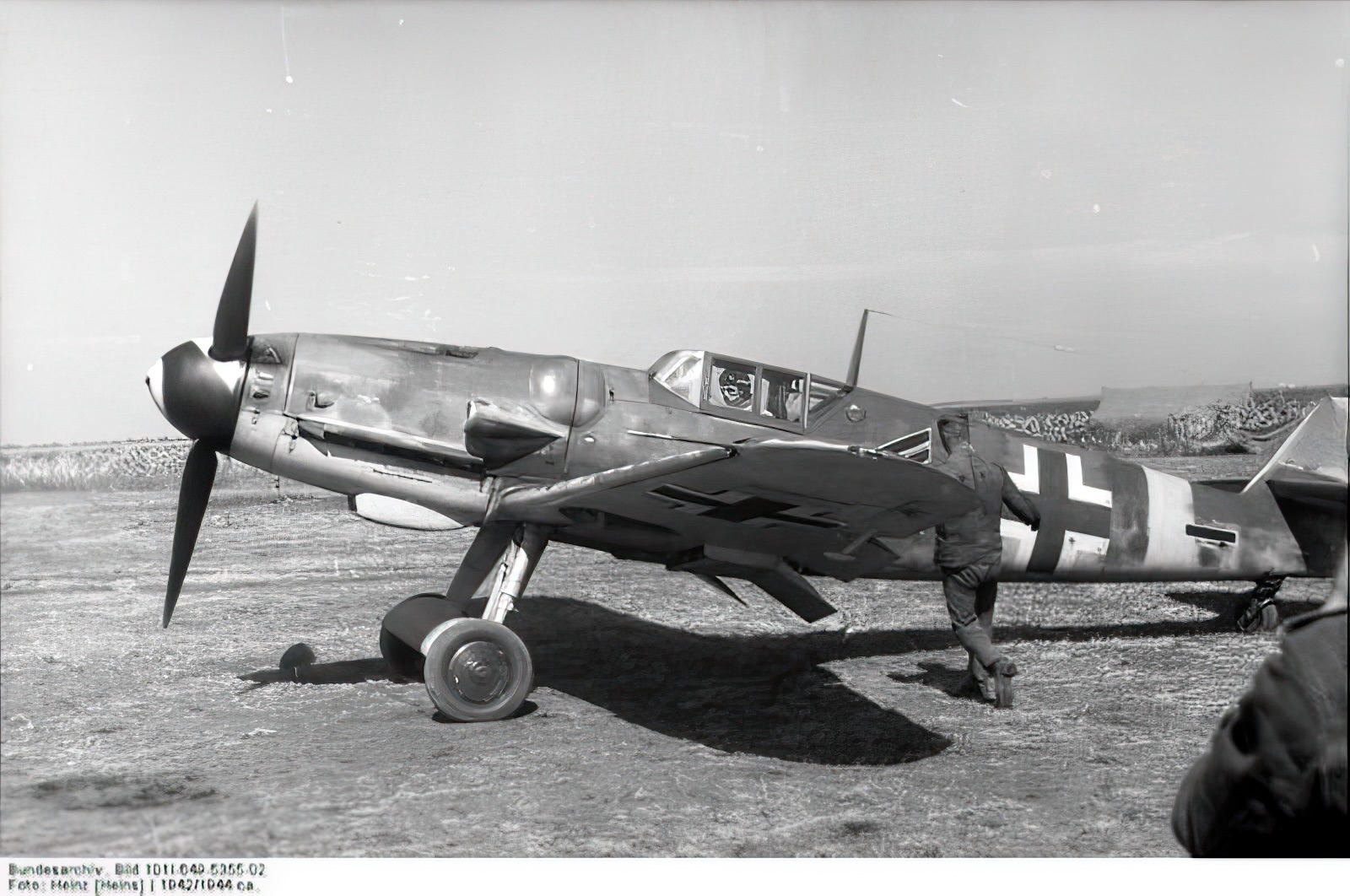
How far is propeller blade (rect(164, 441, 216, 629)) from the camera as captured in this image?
5852 mm

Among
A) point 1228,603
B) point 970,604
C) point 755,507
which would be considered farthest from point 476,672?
point 1228,603

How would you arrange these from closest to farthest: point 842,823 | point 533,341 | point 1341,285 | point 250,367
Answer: point 842,823 < point 250,367 < point 1341,285 < point 533,341

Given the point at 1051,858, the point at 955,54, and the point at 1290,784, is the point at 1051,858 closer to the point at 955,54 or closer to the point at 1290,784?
the point at 1290,784

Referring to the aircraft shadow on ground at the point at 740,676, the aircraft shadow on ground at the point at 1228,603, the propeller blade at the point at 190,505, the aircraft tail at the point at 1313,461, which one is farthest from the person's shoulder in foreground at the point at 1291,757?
the aircraft shadow on ground at the point at 1228,603

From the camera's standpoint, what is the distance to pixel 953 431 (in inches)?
231

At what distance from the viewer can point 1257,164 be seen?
6348 mm

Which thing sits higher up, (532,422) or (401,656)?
(532,422)

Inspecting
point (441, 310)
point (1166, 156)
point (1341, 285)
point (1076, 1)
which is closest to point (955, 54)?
point (1076, 1)

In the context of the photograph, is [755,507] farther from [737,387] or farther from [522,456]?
[522,456]

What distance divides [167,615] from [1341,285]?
23.5 feet

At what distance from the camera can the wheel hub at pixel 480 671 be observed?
5152mm

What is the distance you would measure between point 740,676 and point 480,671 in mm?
1919

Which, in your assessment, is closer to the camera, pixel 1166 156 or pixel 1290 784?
pixel 1290 784
